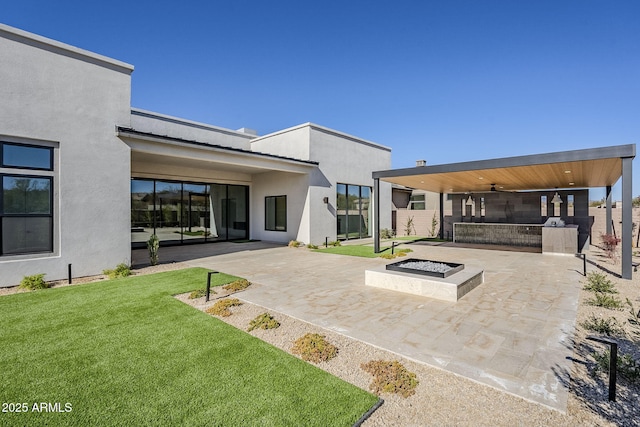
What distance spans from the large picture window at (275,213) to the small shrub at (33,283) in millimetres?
9401

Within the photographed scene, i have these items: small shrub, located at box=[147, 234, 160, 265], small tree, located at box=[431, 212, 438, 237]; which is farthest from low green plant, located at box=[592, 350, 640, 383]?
small tree, located at box=[431, 212, 438, 237]

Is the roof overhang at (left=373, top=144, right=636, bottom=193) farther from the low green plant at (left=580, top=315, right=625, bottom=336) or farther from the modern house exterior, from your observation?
the modern house exterior

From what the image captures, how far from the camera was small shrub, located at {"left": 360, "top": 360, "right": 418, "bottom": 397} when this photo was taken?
2.79 m

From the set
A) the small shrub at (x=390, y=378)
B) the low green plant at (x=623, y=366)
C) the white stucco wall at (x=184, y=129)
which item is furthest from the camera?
the white stucco wall at (x=184, y=129)

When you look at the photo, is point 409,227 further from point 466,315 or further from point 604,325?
point 604,325

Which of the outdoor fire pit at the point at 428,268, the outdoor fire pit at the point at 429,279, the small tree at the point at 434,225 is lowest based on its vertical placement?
the outdoor fire pit at the point at 429,279

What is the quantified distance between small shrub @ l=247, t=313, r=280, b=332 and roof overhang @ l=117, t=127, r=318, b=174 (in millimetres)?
6844

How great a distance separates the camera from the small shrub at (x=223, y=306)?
491 cm

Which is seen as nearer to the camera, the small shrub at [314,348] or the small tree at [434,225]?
the small shrub at [314,348]

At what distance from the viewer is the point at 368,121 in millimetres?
20141

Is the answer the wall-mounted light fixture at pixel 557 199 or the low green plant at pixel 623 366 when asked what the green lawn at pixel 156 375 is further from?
the wall-mounted light fixture at pixel 557 199

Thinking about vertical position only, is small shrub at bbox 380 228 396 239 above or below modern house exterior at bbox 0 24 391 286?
below

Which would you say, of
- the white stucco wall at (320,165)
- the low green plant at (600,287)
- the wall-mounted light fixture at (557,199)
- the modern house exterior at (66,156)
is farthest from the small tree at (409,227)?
→ the low green plant at (600,287)

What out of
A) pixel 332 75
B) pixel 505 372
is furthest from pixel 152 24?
pixel 505 372
